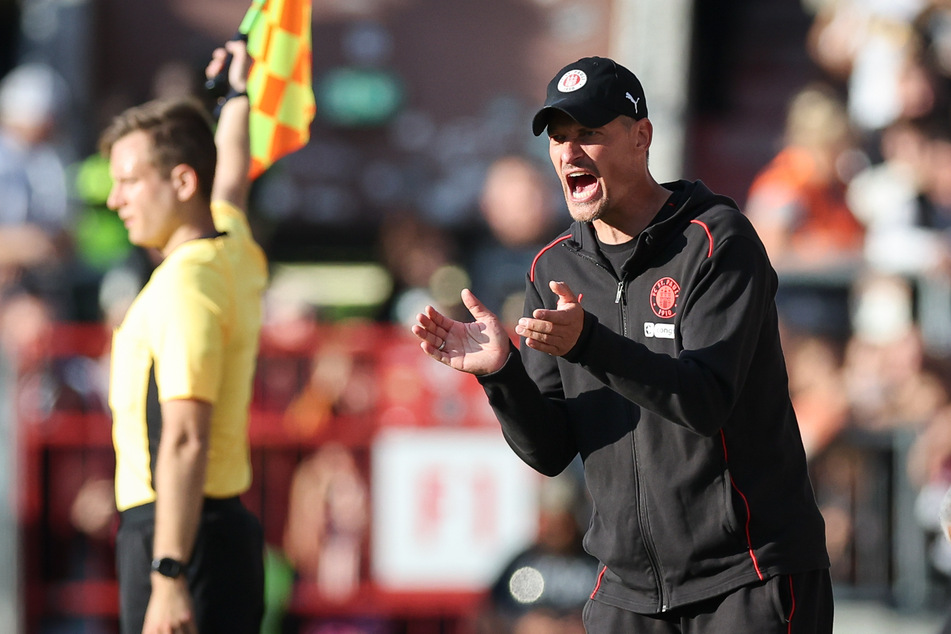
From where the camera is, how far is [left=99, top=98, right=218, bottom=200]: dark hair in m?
4.26

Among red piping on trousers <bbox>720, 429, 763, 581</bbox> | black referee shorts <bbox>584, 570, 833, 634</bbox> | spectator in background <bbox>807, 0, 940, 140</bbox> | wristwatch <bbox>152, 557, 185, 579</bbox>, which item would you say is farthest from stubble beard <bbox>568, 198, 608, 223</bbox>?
spectator in background <bbox>807, 0, 940, 140</bbox>

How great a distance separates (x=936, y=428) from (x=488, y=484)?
2.55 metres

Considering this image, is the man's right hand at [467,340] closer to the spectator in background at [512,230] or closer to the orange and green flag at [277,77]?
the orange and green flag at [277,77]

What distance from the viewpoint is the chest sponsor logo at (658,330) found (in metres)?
3.40

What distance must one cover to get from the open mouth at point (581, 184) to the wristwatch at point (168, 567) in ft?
5.16

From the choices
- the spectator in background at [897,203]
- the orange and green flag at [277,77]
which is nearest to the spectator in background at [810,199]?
the spectator in background at [897,203]

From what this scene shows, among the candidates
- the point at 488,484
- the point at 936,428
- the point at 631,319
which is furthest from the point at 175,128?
the point at 936,428

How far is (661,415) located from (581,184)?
656mm

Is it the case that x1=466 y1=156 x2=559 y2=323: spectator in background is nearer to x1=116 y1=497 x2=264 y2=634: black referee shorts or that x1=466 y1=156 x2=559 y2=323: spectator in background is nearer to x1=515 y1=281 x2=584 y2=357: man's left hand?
x1=116 y1=497 x2=264 y2=634: black referee shorts

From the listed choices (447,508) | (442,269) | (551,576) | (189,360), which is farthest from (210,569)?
(442,269)

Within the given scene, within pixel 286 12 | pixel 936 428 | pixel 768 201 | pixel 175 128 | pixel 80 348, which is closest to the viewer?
pixel 175 128

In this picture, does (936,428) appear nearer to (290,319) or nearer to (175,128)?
(290,319)

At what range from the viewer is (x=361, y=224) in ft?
36.5

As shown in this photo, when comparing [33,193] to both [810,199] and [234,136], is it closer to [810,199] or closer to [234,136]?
[810,199]
